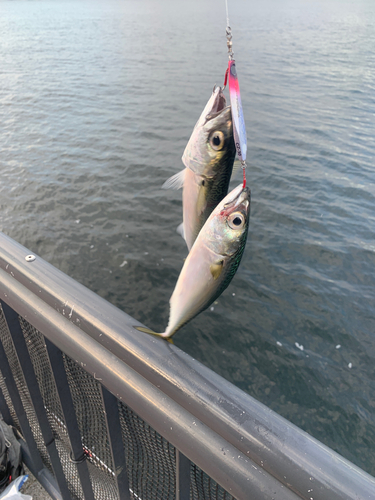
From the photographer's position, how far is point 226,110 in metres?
1.52

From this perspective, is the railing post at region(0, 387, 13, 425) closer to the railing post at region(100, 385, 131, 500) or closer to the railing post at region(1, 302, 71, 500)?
the railing post at region(1, 302, 71, 500)

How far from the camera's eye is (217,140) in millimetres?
1521

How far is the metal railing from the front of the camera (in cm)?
98

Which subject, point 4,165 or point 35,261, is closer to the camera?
point 35,261

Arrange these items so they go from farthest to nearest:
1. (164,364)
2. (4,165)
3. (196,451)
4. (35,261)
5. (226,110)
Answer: (4,165) < (35,261) < (226,110) < (164,364) < (196,451)

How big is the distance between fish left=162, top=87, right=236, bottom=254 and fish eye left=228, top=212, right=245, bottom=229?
0.70 ft

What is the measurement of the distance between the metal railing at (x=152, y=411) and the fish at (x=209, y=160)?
62 cm

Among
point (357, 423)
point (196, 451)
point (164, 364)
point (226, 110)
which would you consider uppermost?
point (226, 110)

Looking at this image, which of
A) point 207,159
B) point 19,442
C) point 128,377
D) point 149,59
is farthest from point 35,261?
point 149,59

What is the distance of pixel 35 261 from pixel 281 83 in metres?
26.9

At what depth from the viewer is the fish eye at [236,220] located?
1406 mm

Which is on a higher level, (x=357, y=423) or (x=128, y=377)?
A: (x=128, y=377)

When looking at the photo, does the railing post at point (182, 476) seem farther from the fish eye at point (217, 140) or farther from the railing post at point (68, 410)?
the fish eye at point (217, 140)

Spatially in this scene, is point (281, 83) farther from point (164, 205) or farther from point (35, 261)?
point (35, 261)
